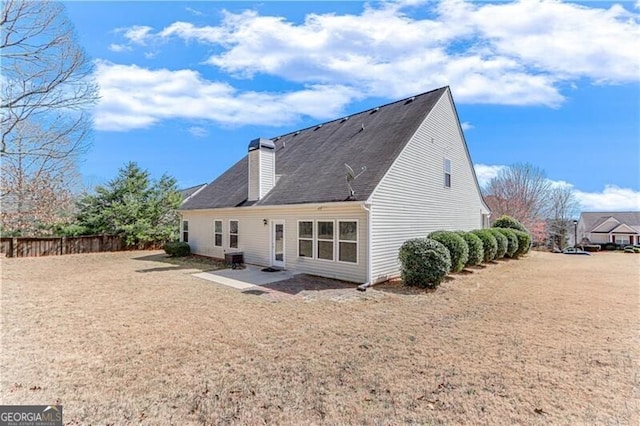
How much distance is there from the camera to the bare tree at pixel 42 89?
8109 mm

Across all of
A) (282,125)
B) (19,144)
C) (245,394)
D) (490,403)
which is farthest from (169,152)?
(490,403)

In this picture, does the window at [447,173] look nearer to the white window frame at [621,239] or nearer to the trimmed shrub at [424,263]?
the trimmed shrub at [424,263]

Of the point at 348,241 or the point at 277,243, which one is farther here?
the point at 277,243

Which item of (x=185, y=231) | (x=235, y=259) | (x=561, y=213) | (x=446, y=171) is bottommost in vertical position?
(x=235, y=259)

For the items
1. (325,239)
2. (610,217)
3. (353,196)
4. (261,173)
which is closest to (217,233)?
(261,173)

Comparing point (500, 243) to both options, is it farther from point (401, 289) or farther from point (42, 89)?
point (42, 89)

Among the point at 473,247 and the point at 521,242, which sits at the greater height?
the point at 473,247

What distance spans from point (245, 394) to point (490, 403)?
2.65 meters

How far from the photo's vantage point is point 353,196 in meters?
9.30

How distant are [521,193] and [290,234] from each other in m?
30.1

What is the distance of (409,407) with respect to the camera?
10.5 feet

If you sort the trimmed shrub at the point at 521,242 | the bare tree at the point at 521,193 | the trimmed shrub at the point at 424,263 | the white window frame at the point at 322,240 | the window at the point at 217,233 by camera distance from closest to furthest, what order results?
the trimmed shrub at the point at 424,263, the white window frame at the point at 322,240, the window at the point at 217,233, the trimmed shrub at the point at 521,242, the bare tree at the point at 521,193

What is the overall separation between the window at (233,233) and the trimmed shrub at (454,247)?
870 cm

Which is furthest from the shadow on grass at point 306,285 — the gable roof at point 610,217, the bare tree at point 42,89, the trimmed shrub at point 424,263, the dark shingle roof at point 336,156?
the gable roof at point 610,217
